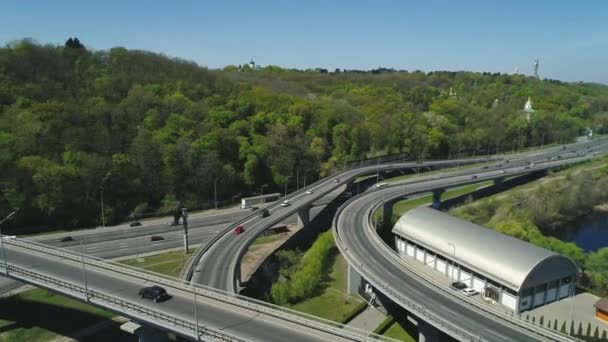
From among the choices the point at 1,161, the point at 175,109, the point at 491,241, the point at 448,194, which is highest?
the point at 175,109

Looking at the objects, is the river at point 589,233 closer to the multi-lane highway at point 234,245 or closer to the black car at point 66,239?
the multi-lane highway at point 234,245

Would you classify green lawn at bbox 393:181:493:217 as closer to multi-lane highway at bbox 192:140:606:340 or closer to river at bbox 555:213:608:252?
multi-lane highway at bbox 192:140:606:340

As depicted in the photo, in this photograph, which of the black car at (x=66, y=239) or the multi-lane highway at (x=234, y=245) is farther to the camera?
the black car at (x=66, y=239)

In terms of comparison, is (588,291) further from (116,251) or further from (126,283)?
(116,251)

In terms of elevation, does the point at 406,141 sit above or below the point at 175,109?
below

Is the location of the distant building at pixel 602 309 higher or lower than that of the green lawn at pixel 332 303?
higher

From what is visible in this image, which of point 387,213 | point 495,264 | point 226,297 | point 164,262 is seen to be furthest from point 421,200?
point 226,297

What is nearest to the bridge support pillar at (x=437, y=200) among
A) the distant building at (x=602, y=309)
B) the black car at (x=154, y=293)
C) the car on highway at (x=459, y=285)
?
the car on highway at (x=459, y=285)

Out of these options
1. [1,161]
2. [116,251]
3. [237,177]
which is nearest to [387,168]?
[237,177]
